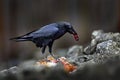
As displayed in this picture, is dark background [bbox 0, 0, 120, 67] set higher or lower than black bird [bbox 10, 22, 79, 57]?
higher

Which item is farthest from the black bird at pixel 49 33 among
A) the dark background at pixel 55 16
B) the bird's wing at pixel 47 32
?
the dark background at pixel 55 16

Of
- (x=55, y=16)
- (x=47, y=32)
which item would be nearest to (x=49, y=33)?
(x=47, y=32)

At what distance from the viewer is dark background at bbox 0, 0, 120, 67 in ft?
34.7

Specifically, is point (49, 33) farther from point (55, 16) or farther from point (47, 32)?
point (55, 16)

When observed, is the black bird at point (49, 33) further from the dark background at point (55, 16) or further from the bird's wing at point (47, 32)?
the dark background at point (55, 16)

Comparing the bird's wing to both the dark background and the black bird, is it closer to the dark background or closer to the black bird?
the black bird

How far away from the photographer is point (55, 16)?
10641mm

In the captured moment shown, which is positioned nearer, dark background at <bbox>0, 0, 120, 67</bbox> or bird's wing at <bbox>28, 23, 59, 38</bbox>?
bird's wing at <bbox>28, 23, 59, 38</bbox>

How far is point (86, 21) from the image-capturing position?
10656mm

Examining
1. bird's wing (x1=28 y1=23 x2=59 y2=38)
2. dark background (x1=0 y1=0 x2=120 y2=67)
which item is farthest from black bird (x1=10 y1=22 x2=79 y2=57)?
dark background (x1=0 y1=0 x2=120 y2=67)

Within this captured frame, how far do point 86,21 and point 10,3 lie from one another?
1409 millimetres

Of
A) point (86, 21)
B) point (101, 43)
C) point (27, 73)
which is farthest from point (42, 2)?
point (27, 73)

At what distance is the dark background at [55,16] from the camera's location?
1056 cm

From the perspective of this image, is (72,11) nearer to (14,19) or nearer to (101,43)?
(14,19)
